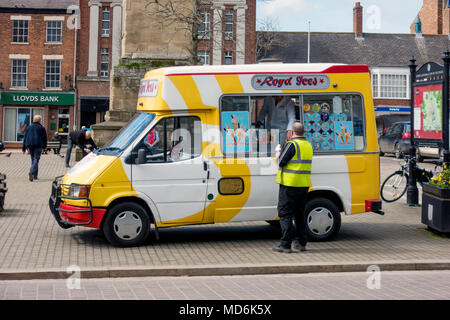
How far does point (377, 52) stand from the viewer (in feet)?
184

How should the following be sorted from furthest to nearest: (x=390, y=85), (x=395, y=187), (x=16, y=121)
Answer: (x=390, y=85)
(x=16, y=121)
(x=395, y=187)

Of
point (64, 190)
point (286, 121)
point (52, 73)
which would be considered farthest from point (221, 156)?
point (52, 73)

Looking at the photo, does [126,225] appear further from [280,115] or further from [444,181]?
[444,181]

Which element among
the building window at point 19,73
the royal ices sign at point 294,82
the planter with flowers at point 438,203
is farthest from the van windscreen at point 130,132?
the building window at point 19,73

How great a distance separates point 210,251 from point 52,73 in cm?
4145

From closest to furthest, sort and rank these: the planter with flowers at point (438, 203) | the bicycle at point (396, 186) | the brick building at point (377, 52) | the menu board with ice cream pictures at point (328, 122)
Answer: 1. the menu board with ice cream pictures at point (328, 122)
2. the planter with flowers at point (438, 203)
3. the bicycle at point (396, 186)
4. the brick building at point (377, 52)

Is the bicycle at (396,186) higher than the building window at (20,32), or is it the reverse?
the building window at (20,32)

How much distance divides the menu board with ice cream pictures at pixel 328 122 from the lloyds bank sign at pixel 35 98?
3992cm

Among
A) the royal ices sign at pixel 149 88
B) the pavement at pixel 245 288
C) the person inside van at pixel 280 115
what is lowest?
the pavement at pixel 245 288

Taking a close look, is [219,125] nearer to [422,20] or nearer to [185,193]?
[185,193]

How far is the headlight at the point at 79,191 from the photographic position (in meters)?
8.70

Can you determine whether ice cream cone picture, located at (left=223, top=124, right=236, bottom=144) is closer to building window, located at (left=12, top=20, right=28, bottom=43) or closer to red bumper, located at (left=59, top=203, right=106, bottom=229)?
red bumper, located at (left=59, top=203, right=106, bottom=229)

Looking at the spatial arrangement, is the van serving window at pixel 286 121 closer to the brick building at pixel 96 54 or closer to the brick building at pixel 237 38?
→ the brick building at pixel 96 54

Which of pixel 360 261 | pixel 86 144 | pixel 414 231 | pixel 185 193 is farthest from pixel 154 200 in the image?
pixel 86 144
